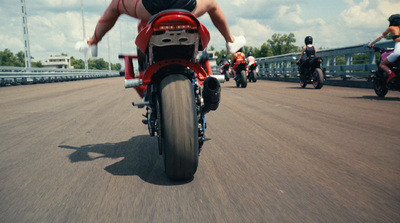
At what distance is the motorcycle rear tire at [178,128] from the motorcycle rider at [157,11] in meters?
0.55

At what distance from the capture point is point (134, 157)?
3678 millimetres

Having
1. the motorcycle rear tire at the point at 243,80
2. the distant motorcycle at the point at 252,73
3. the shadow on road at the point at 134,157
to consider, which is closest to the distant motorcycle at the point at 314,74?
the motorcycle rear tire at the point at 243,80

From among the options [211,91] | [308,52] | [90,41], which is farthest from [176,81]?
[308,52]

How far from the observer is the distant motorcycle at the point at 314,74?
511 inches

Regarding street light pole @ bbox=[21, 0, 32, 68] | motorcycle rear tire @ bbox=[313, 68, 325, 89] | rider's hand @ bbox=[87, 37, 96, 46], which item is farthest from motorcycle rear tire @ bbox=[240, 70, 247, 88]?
street light pole @ bbox=[21, 0, 32, 68]

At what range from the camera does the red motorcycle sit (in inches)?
100.0

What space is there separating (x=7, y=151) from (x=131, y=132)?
5.17ft

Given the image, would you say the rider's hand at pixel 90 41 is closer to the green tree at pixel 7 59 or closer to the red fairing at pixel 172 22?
the red fairing at pixel 172 22

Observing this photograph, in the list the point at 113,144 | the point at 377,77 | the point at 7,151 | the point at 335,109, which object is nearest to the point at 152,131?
the point at 113,144

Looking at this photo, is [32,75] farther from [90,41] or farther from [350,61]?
[90,41]

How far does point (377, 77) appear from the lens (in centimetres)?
912

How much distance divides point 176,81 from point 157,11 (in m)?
0.52

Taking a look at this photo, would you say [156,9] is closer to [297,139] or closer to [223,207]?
[223,207]

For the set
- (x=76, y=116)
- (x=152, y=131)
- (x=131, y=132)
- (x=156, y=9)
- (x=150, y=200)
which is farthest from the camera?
(x=76, y=116)
